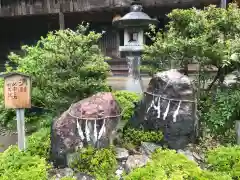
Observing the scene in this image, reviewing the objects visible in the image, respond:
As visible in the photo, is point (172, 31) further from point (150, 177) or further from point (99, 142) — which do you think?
point (150, 177)

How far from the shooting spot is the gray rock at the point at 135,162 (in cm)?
376

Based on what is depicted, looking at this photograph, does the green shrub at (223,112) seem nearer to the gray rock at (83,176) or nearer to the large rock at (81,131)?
the large rock at (81,131)

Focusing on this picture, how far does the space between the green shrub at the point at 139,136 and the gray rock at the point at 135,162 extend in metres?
0.37

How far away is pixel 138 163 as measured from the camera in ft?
12.6

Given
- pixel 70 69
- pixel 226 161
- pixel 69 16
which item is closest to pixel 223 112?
pixel 226 161

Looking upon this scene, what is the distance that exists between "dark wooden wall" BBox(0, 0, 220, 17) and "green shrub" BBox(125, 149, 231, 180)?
8875 mm

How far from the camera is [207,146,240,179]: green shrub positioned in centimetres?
347

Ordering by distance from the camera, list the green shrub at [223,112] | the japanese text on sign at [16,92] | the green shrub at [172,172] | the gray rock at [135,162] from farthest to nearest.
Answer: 1. the green shrub at [223,112]
2. the japanese text on sign at [16,92]
3. the gray rock at [135,162]
4. the green shrub at [172,172]

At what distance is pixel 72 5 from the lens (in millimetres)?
11836

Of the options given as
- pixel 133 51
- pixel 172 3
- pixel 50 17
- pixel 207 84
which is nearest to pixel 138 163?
pixel 207 84

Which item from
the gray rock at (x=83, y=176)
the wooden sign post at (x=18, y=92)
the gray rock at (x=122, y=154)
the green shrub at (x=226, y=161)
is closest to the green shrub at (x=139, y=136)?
the gray rock at (x=122, y=154)

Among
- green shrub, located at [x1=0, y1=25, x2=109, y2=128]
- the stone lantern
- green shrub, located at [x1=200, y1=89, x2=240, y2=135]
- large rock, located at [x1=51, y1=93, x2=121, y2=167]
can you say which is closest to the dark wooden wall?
the stone lantern

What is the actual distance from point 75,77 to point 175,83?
71.4 inches

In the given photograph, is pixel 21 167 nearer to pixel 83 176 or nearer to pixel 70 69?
pixel 83 176
